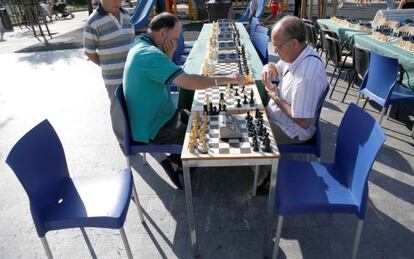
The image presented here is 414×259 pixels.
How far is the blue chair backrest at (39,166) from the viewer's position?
1.51 metres

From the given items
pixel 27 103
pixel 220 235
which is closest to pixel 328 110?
pixel 220 235

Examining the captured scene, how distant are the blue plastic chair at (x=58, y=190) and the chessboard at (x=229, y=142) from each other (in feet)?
1.67

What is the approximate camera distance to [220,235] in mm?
2088

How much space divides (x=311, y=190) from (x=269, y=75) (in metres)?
0.96

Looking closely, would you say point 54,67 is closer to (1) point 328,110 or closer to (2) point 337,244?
(1) point 328,110

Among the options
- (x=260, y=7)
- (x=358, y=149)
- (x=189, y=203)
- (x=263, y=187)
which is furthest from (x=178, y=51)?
(x=260, y=7)

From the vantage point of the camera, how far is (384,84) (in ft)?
10.0

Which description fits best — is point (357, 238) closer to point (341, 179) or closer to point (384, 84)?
point (341, 179)

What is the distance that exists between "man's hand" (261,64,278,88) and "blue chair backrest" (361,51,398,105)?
130 centimetres

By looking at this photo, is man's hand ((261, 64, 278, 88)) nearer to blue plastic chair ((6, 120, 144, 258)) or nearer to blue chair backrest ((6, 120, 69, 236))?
blue plastic chair ((6, 120, 144, 258))

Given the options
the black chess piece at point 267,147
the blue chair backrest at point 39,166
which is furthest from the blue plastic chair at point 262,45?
A: the blue chair backrest at point 39,166

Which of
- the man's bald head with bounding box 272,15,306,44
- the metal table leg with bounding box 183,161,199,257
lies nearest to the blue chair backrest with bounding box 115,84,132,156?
the metal table leg with bounding box 183,161,199,257

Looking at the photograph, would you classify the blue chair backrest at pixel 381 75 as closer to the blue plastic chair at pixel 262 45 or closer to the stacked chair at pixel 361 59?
the stacked chair at pixel 361 59

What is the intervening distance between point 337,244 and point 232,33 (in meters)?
3.05
